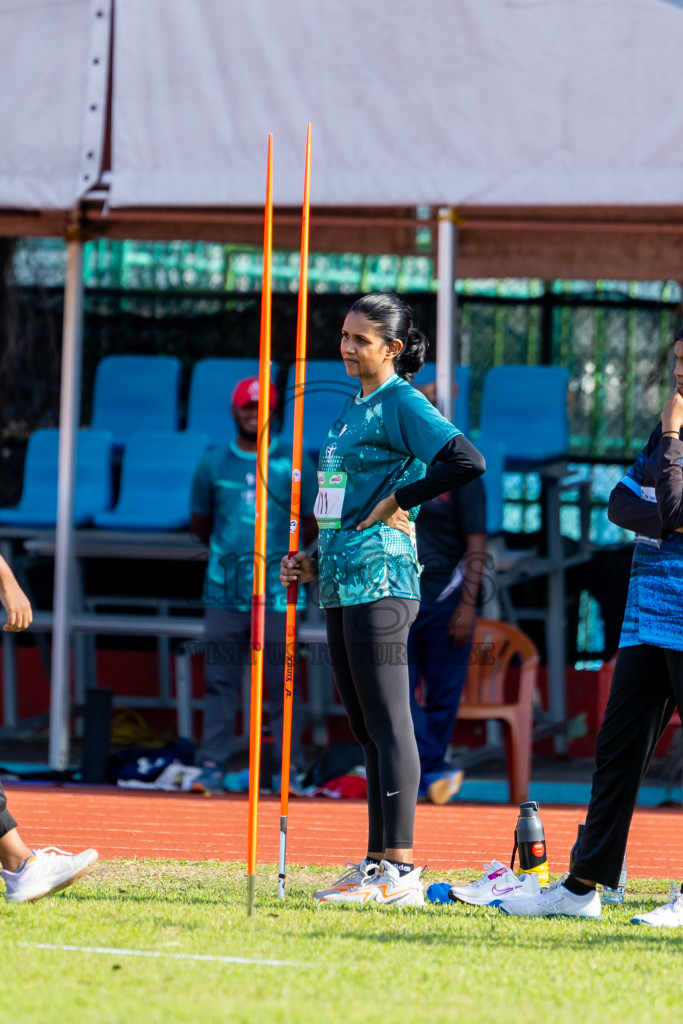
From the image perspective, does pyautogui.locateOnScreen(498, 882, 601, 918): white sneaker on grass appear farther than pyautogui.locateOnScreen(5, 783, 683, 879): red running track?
No

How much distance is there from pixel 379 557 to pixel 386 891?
101cm

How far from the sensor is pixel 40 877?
13.5 feet

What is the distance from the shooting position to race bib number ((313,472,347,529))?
14.2ft

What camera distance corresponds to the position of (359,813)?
6.36m

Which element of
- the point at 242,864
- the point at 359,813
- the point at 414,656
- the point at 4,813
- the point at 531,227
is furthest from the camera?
the point at 531,227

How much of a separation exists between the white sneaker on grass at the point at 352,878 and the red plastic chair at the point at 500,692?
283 cm

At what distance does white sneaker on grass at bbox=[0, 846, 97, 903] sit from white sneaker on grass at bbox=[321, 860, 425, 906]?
0.76 metres

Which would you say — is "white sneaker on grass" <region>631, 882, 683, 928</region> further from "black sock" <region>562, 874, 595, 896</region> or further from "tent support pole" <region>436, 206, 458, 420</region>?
"tent support pole" <region>436, 206, 458, 420</region>

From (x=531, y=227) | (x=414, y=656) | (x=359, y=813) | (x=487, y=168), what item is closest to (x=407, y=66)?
(x=487, y=168)

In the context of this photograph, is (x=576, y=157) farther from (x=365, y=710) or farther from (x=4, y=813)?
(x=4, y=813)

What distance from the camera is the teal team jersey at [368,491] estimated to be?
14.0 feet

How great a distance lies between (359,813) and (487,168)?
3121mm

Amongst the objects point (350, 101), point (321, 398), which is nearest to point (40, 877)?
point (350, 101)

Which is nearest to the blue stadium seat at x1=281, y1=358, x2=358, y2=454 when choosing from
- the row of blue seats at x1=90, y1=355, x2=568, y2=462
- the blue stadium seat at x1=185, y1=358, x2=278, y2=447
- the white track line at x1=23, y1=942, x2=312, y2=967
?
the row of blue seats at x1=90, y1=355, x2=568, y2=462
